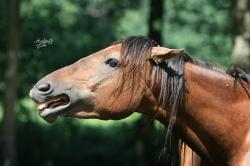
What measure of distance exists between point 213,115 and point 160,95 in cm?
44

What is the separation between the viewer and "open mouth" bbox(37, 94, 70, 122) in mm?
5570

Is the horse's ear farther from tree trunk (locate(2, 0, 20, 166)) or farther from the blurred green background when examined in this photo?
the blurred green background

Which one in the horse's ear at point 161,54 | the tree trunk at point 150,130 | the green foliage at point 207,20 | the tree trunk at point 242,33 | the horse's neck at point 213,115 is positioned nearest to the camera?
the horse's ear at point 161,54

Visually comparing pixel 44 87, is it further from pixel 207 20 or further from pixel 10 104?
pixel 207 20

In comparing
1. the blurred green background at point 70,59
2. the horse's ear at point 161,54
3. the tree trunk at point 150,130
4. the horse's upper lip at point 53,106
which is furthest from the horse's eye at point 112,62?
the blurred green background at point 70,59

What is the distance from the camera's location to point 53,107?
559 centimetres

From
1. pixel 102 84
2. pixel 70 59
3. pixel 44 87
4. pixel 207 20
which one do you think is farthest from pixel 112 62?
pixel 70 59

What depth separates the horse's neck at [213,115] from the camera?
5.64 metres

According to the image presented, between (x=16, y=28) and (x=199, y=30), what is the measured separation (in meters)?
7.26

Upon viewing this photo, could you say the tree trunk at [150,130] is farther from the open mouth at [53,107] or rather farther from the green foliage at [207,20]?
the open mouth at [53,107]

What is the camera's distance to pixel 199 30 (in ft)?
68.9

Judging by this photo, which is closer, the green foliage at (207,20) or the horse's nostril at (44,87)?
the horse's nostril at (44,87)

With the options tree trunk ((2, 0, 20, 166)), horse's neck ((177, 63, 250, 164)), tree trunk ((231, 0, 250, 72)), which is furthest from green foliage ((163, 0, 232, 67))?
horse's neck ((177, 63, 250, 164))

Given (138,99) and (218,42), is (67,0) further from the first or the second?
(138,99)
